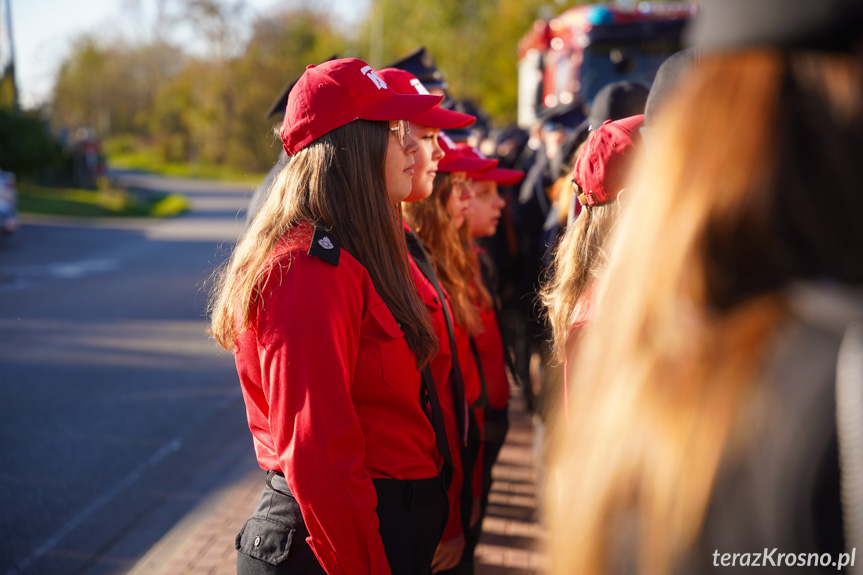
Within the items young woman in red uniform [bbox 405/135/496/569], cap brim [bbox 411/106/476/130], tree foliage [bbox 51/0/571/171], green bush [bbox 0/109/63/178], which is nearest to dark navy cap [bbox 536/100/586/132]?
young woman in red uniform [bbox 405/135/496/569]

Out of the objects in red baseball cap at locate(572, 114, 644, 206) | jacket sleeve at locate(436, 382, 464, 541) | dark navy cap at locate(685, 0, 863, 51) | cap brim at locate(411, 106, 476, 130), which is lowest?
jacket sleeve at locate(436, 382, 464, 541)

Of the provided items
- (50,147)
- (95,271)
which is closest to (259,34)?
(50,147)

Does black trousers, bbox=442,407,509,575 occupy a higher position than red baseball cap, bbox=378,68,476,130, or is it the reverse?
red baseball cap, bbox=378,68,476,130

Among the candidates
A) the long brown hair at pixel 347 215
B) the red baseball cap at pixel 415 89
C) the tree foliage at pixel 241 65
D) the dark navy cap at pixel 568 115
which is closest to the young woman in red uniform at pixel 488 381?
the red baseball cap at pixel 415 89

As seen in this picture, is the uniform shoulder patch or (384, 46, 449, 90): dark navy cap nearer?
the uniform shoulder patch

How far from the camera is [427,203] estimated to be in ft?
11.3

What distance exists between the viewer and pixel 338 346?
1.82m

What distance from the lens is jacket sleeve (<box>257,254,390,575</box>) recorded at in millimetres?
1768

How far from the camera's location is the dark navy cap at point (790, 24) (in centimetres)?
78

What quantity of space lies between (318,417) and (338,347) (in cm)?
16

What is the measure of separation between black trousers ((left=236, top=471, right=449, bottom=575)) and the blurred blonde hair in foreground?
1.15 meters

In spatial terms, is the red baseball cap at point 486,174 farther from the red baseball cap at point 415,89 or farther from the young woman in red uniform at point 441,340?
the young woman in red uniform at point 441,340

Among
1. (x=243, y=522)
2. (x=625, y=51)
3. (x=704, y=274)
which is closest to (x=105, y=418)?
(x=243, y=522)

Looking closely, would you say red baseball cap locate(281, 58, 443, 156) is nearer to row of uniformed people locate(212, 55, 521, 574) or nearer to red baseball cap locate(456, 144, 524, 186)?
row of uniformed people locate(212, 55, 521, 574)
